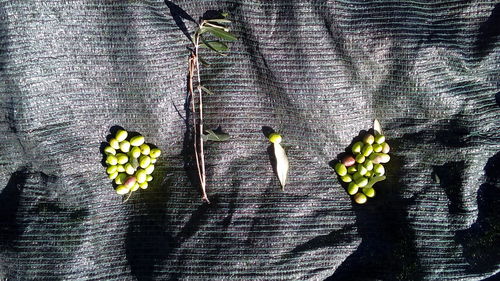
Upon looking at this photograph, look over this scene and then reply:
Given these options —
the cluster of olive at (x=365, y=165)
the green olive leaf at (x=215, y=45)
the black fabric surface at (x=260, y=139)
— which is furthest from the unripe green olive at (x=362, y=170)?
the green olive leaf at (x=215, y=45)

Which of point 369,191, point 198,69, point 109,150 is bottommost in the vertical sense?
point 109,150

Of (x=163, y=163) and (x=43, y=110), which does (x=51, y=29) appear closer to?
(x=43, y=110)

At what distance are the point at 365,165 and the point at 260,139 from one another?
40cm

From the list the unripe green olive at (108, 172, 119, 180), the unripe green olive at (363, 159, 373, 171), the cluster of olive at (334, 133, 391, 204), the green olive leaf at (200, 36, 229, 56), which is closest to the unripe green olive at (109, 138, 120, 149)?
the unripe green olive at (108, 172, 119, 180)

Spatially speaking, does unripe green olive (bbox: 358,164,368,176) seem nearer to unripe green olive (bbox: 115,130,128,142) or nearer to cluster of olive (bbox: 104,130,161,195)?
cluster of olive (bbox: 104,130,161,195)

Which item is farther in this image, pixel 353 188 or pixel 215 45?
pixel 353 188

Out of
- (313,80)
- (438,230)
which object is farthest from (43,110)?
(438,230)

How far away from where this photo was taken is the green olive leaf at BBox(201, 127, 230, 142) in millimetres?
1421

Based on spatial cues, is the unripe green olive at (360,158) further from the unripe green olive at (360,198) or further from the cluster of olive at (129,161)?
the cluster of olive at (129,161)

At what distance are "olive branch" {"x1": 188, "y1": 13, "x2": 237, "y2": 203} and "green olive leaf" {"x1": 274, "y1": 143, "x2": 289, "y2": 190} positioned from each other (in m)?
0.19

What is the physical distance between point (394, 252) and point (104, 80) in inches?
46.9

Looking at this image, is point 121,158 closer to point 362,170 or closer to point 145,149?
point 145,149

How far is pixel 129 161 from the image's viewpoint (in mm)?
1507

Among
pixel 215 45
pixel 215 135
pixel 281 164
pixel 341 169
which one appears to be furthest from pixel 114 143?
pixel 341 169
